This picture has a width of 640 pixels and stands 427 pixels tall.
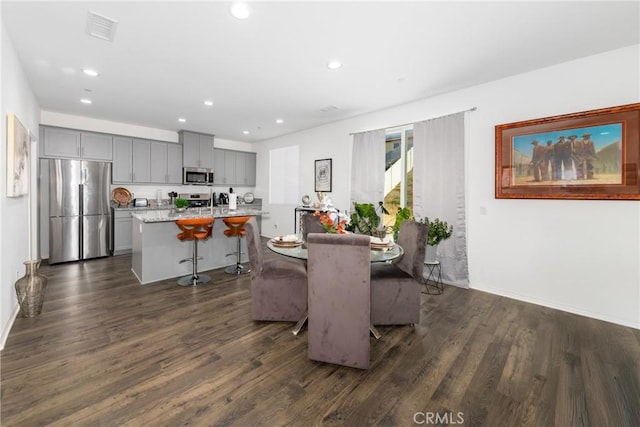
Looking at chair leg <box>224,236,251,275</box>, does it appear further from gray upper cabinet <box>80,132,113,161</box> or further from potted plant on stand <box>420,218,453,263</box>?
gray upper cabinet <box>80,132,113,161</box>

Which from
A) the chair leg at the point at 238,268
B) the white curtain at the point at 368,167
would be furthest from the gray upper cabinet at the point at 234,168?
the white curtain at the point at 368,167

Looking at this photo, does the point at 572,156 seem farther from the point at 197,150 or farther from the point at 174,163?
the point at 174,163

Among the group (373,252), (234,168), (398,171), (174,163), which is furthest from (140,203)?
(373,252)

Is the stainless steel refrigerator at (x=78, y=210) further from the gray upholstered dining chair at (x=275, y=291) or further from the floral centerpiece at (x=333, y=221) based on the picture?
the floral centerpiece at (x=333, y=221)

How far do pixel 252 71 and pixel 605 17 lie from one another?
11.0 feet

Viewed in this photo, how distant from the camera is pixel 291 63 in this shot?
3.06 m

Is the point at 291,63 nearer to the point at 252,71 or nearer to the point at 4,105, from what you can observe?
the point at 252,71

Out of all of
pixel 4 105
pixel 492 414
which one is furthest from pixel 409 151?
pixel 4 105

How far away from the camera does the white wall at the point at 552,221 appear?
8.99 ft

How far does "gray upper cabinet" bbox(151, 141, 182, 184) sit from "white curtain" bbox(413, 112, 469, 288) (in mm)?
5277

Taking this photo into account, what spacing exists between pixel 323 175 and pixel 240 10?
3716 millimetres

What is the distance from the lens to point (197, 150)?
6574mm

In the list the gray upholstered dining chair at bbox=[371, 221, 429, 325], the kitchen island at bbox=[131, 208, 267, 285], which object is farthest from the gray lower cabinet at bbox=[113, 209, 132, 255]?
the gray upholstered dining chair at bbox=[371, 221, 429, 325]

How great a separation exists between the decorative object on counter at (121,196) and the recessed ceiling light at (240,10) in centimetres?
502
